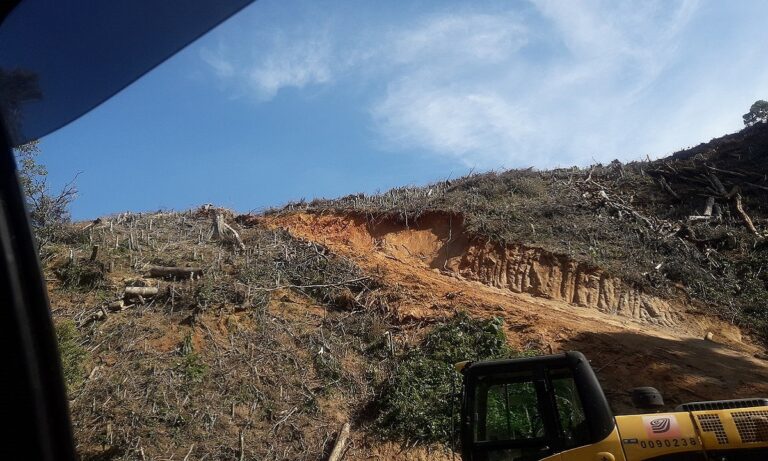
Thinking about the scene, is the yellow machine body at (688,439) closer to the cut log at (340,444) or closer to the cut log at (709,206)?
the cut log at (340,444)

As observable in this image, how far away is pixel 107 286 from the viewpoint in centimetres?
1391

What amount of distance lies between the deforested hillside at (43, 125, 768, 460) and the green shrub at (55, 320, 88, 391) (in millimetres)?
61

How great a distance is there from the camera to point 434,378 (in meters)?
11.7

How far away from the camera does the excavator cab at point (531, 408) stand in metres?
5.47

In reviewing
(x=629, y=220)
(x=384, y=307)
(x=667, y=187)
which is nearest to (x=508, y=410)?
(x=384, y=307)

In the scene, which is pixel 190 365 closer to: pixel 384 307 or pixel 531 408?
pixel 384 307

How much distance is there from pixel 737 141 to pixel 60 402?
27966mm

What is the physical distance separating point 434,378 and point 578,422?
6345 mm

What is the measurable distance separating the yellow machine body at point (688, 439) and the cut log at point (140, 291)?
1061 centimetres

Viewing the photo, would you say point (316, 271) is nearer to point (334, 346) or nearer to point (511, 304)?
point (334, 346)

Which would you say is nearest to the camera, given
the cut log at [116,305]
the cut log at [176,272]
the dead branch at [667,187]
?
the cut log at [116,305]

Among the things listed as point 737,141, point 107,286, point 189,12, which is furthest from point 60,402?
point 737,141

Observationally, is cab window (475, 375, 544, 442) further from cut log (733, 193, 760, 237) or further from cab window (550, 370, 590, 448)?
cut log (733, 193, 760, 237)

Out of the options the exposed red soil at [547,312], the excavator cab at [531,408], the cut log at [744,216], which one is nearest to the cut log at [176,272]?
the exposed red soil at [547,312]
